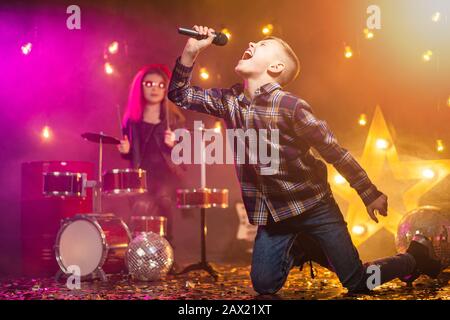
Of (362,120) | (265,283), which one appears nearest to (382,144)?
(362,120)

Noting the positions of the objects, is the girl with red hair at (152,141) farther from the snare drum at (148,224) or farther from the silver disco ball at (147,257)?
the silver disco ball at (147,257)

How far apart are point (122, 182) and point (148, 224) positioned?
0.48 m

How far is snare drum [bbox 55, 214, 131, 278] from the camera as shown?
452cm

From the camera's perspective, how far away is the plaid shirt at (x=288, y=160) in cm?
326

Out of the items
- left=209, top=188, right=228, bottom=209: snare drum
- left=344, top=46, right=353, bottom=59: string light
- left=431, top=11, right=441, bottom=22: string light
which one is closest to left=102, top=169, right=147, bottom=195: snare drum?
left=209, top=188, right=228, bottom=209: snare drum

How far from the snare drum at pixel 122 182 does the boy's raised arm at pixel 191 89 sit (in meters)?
1.33

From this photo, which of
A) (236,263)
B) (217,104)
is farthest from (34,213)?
(217,104)

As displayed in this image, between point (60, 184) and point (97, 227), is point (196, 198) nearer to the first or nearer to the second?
point (97, 227)

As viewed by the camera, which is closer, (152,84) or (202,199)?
(202,199)

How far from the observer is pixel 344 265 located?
3.26m

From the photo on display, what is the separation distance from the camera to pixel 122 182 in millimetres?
4609

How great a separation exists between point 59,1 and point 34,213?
2455mm

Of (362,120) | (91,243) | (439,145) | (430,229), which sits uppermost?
(362,120)
